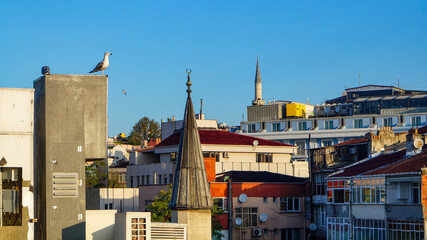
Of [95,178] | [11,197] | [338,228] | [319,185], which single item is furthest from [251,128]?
[11,197]

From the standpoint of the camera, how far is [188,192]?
35.0 m

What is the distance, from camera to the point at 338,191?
5453cm

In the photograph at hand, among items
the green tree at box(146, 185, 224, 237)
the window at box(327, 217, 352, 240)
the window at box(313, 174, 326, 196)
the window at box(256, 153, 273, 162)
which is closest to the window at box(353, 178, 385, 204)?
the window at box(327, 217, 352, 240)

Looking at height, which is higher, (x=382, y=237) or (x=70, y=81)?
(x=70, y=81)

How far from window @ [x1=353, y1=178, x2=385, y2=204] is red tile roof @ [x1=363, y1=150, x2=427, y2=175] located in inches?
23.0

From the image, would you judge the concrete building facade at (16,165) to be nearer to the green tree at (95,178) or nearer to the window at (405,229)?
the window at (405,229)

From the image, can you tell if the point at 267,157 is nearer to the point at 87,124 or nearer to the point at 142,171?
the point at 142,171

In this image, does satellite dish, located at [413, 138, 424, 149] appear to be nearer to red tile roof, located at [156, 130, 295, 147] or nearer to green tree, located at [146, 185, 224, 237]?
green tree, located at [146, 185, 224, 237]

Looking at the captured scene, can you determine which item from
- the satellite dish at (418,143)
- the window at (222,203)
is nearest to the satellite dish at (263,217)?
the window at (222,203)

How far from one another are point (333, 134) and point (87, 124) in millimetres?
75725

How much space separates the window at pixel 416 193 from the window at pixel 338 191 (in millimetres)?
7164

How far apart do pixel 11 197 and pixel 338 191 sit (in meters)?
23.8

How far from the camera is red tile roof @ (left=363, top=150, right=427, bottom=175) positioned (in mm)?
45875

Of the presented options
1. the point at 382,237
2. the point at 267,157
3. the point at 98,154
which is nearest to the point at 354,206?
the point at 382,237
